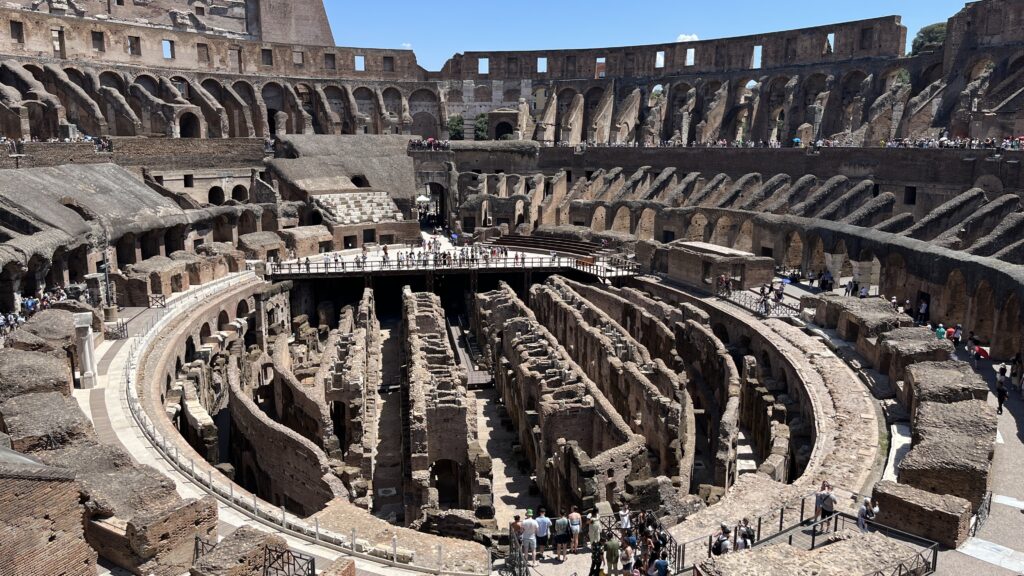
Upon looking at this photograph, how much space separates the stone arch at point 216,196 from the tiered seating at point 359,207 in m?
6.98

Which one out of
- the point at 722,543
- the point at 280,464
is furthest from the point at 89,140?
the point at 722,543

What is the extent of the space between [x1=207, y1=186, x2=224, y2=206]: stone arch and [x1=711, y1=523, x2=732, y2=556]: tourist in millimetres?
43132

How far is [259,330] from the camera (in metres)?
35.2

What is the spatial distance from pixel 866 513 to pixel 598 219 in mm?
36065

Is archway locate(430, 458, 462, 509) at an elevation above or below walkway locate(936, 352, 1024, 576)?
below

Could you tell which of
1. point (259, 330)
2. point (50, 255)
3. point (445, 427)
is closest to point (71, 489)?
point (445, 427)

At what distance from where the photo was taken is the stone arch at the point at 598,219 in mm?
48466

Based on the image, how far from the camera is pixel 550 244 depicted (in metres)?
45.7

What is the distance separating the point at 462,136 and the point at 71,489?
172 feet

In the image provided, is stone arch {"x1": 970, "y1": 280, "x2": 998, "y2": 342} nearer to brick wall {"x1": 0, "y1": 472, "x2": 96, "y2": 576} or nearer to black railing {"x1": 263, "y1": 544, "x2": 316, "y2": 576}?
black railing {"x1": 263, "y1": 544, "x2": 316, "y2": 576}

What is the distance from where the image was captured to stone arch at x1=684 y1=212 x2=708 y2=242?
43125mm

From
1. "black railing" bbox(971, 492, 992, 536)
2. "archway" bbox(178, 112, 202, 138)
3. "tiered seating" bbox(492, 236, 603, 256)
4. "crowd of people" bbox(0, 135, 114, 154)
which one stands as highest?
"archway" bbox(178, 112, 202, 138)

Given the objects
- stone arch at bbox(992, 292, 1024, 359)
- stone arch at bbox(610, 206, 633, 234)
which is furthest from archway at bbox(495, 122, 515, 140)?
stone arch at bbox(992, 292, 1024, 359)

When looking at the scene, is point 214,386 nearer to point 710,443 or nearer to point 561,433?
point 561,433
